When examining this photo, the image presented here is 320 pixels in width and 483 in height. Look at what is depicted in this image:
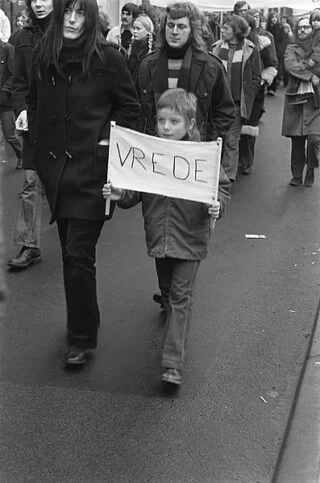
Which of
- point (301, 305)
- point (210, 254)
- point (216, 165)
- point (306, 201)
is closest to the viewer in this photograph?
point (216, 165)

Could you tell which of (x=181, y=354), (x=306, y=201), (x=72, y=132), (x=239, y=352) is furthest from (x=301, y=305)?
(x=306, y=201)

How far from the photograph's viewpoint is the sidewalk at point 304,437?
147 inches

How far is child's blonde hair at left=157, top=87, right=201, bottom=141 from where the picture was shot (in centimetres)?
451

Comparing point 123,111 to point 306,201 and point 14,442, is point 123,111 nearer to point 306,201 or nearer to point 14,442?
point 14,442

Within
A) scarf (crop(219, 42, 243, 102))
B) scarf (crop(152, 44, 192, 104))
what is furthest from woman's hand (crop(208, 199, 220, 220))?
scarf (crop(219, 42, 243, 102))

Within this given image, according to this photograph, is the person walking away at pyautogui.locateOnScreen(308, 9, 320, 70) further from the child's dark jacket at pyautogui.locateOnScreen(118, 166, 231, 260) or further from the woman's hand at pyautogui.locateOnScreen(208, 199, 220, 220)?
the woman's hand at pyautogui.locateOnScreen(208, 199, 220, 220)

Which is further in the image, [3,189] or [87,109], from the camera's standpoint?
[3,189]

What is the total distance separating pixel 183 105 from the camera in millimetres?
4512

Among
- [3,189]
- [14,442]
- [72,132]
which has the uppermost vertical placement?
[72,132]

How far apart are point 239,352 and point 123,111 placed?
1.51m

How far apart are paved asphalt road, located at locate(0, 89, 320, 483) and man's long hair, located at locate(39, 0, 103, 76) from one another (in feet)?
5.22

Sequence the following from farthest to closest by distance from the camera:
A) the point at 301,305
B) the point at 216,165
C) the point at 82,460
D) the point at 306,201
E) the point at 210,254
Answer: the point at 306,201, the point at 210,254, the point at 301,305, the point at 216,165, the point at 82,460

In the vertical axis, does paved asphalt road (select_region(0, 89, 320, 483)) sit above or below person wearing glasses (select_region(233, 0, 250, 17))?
below

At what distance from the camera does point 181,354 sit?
4.50 m
